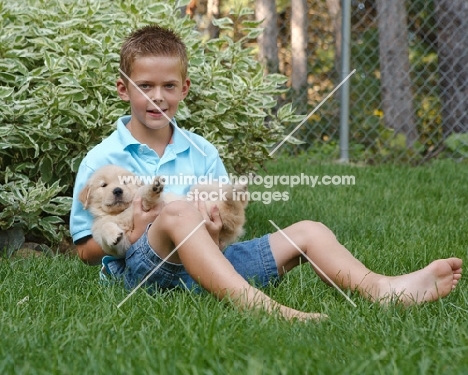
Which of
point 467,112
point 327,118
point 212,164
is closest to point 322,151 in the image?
point 327,118

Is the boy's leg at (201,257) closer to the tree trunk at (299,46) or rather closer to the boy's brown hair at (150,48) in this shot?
the boy's brown hair at (150,48)

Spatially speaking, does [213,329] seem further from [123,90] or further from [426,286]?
[123,90]

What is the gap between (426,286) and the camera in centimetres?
259

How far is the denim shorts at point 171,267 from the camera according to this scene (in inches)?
105

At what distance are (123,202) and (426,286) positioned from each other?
109cm

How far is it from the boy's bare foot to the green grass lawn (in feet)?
0.16

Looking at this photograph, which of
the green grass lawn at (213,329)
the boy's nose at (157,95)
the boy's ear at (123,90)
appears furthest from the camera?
the boy's ear at (123,90)

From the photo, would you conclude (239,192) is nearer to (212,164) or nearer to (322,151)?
(212,164)

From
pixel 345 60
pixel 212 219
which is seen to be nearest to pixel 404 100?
pixel 345 60

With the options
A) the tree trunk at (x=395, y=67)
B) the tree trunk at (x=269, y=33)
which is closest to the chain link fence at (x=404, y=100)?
the tree trunk at (x=395, y=67)

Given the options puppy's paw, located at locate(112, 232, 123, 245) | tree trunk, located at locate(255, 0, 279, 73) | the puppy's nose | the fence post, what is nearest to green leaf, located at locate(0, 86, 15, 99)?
the puppy's nose

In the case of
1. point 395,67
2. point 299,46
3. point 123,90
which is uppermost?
point 123,90

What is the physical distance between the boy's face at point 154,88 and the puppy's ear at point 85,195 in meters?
0.37

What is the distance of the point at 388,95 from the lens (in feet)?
25.8
